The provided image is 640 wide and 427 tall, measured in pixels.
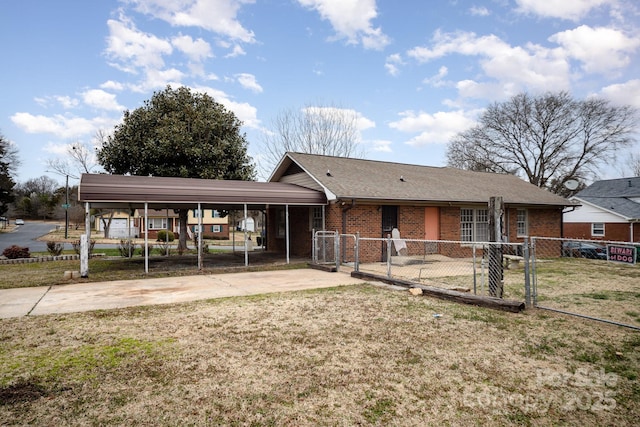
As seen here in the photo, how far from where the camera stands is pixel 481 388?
150 inches

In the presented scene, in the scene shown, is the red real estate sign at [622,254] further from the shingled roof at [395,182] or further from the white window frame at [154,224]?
the white window frame at [154,224]

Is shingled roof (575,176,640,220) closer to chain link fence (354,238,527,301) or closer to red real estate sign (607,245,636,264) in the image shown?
chain link fence (354,238,527,301)

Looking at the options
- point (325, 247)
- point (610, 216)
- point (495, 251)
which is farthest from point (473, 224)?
point (610, 216)

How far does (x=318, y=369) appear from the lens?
4312 mm

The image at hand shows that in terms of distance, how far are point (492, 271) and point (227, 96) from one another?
21377 mm

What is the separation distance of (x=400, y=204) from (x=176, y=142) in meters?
12.5

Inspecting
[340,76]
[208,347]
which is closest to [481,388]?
[208,347]

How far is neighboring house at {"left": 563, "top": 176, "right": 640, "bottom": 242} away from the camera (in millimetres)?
27453

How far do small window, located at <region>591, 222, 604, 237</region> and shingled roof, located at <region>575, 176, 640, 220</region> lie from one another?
129 cm

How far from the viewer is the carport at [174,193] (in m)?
11.3

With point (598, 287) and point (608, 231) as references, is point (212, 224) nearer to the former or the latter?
point (608, 231)

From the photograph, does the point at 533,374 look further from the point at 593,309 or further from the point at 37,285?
the point at 37,285

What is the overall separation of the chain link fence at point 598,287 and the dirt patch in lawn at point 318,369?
0.93 m

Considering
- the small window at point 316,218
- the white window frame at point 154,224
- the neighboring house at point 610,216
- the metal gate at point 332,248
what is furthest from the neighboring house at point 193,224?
the neighboring house at point 610,216
